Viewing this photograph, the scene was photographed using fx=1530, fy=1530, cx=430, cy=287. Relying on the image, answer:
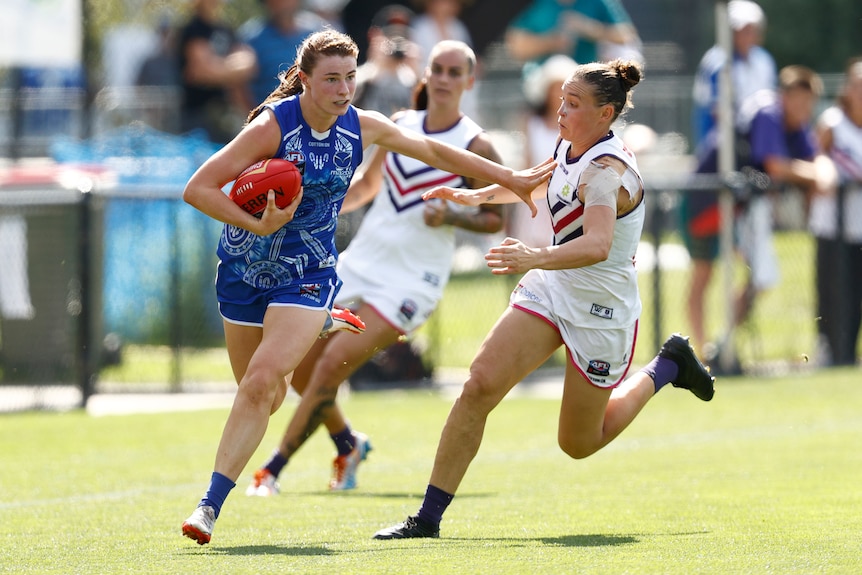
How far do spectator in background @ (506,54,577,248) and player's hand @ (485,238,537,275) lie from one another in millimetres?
7194

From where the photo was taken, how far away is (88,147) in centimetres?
1579

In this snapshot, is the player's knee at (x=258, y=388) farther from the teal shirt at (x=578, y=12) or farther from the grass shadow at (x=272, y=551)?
the teal shirt at (x=578, y=12)

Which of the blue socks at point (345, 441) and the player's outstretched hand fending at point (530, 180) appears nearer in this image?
the player's outstretched hand fending at point (530, 180)

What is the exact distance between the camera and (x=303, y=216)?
6855 mm

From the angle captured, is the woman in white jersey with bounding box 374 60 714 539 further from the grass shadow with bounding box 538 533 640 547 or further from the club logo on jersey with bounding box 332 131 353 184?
the club logo on jersey with bounding box 332 131 353 184

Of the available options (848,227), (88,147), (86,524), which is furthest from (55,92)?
(86,524)

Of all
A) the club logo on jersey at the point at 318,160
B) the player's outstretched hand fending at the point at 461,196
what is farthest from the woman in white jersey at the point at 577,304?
the club logo on jersey at the point at 318,160

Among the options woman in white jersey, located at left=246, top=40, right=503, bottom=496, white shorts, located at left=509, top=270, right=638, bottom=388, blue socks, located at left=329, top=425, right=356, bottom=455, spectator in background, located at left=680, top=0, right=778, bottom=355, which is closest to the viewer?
white shorts, located at left=509, top=270, right=638, bottom=388

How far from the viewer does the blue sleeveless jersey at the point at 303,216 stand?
6.75 meters

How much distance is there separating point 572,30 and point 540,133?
199cm

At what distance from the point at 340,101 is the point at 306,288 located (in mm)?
849

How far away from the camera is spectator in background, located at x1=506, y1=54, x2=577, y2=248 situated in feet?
44.5

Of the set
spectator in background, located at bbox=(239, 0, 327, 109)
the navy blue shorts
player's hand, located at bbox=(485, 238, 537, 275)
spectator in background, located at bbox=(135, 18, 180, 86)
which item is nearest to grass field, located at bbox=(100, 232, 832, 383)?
spectator in background, located at bbox=(239, 0, 327, 109)

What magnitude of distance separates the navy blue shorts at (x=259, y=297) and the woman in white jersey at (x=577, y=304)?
0.77m
